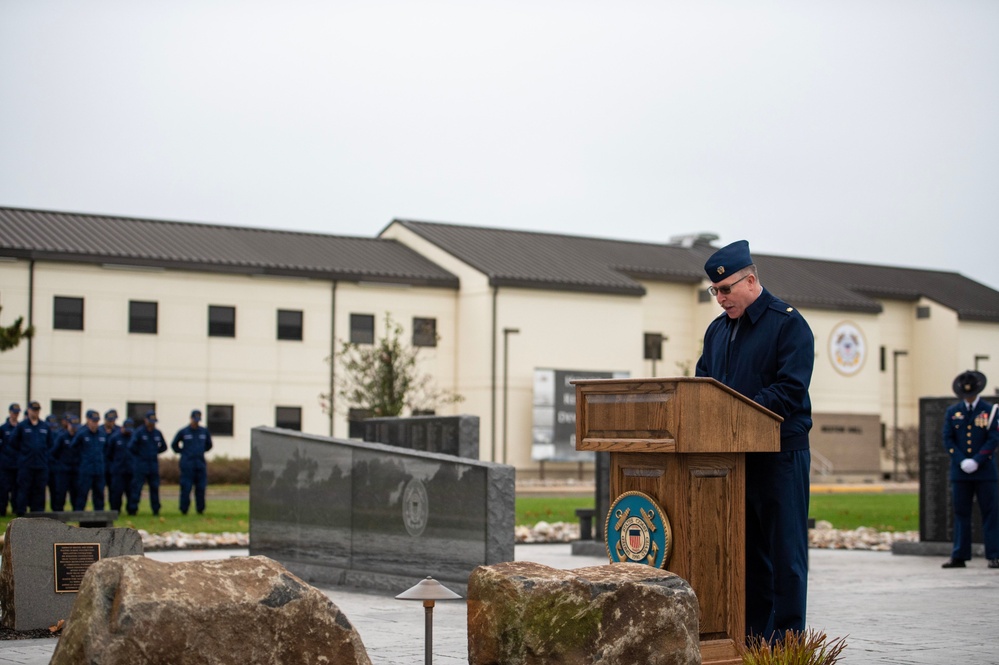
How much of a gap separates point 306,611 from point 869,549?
47.7ft

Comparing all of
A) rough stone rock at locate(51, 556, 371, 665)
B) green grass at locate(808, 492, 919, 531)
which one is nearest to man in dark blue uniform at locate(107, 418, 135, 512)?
green grass at locate(808, 492, 919, 531)

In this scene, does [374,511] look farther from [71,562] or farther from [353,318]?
[353,318]

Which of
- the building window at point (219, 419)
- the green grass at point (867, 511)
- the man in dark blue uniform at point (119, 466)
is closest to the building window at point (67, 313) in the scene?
the building window at point (219, 419)

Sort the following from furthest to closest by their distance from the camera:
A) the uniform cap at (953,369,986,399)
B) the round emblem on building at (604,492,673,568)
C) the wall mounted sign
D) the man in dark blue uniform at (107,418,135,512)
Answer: the wall mounted sign → the man in dark blue uniform at (107,418,135,512) → the uniform cap at (953,369,986,399) → the round emblem on building at (604,492,673,568)

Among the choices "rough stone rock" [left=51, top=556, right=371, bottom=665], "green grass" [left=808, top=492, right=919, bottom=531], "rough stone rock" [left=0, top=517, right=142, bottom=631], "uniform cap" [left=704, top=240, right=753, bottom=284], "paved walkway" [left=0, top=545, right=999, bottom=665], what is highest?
"uniform cap" [left=704, top=240, right=753, bottom=284]

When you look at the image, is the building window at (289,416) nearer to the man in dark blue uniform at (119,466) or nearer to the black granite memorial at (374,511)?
the man in dark blue uniform at (119,466)

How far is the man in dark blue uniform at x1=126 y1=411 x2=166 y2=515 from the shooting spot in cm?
2569

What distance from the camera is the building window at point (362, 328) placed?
4934 centimetres

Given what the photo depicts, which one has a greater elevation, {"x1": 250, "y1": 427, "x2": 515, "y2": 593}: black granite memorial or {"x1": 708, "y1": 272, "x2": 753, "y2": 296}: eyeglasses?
{"x1": 708, "y1": 272, "x2": 753, "y2": 296}: eyeglasses

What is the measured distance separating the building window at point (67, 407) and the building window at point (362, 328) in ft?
33.2

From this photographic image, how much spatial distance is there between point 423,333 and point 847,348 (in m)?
20.6

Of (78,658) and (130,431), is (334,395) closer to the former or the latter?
(130,431)

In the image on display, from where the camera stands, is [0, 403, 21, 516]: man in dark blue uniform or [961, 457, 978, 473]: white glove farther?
[0, 403, 21, 516]: man in dark blue uniform

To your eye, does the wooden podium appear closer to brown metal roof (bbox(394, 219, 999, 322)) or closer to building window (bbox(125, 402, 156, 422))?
building window (bbox(125, 402, 156, 422))
